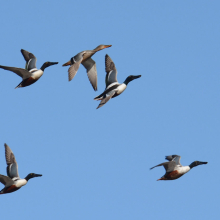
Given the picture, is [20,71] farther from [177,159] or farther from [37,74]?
[177,159]

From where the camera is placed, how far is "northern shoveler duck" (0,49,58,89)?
1809 cm

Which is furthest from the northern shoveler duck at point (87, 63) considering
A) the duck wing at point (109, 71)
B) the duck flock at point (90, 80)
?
the duck wing at point (109, 71)

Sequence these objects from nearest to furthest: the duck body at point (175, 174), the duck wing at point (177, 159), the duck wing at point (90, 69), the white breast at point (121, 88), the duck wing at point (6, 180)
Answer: the duck wing at point (6, 180) < the duck body at point (175, 174) < the duck wing at point (177, 159) < the white breast at point (121, 88) < the duck wing at point (90, 69)

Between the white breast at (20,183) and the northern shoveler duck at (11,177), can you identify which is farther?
the white breast at (20,183)

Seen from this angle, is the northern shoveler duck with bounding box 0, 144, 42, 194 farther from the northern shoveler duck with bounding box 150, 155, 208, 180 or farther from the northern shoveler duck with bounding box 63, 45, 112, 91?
the northern shoveler duck with bounding box 150, 155, 208, 180

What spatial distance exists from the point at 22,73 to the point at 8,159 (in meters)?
3.05

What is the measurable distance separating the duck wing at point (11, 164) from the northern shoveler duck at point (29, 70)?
2.37 metres

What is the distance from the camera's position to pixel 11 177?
57.9 feet

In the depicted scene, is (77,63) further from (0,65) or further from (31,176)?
(31,176)

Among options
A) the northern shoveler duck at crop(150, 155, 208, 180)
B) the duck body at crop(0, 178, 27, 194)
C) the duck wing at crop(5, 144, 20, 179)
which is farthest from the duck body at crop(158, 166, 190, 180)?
the duck wing at crop(5, 144, 20, 179)

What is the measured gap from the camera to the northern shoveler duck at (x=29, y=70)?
18.1m

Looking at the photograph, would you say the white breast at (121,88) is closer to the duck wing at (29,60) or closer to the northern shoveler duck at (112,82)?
the northern shoveler duck at (112,82)

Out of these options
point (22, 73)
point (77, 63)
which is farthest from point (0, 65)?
point (77, 63)

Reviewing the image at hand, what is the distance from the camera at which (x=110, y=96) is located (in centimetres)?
1745
